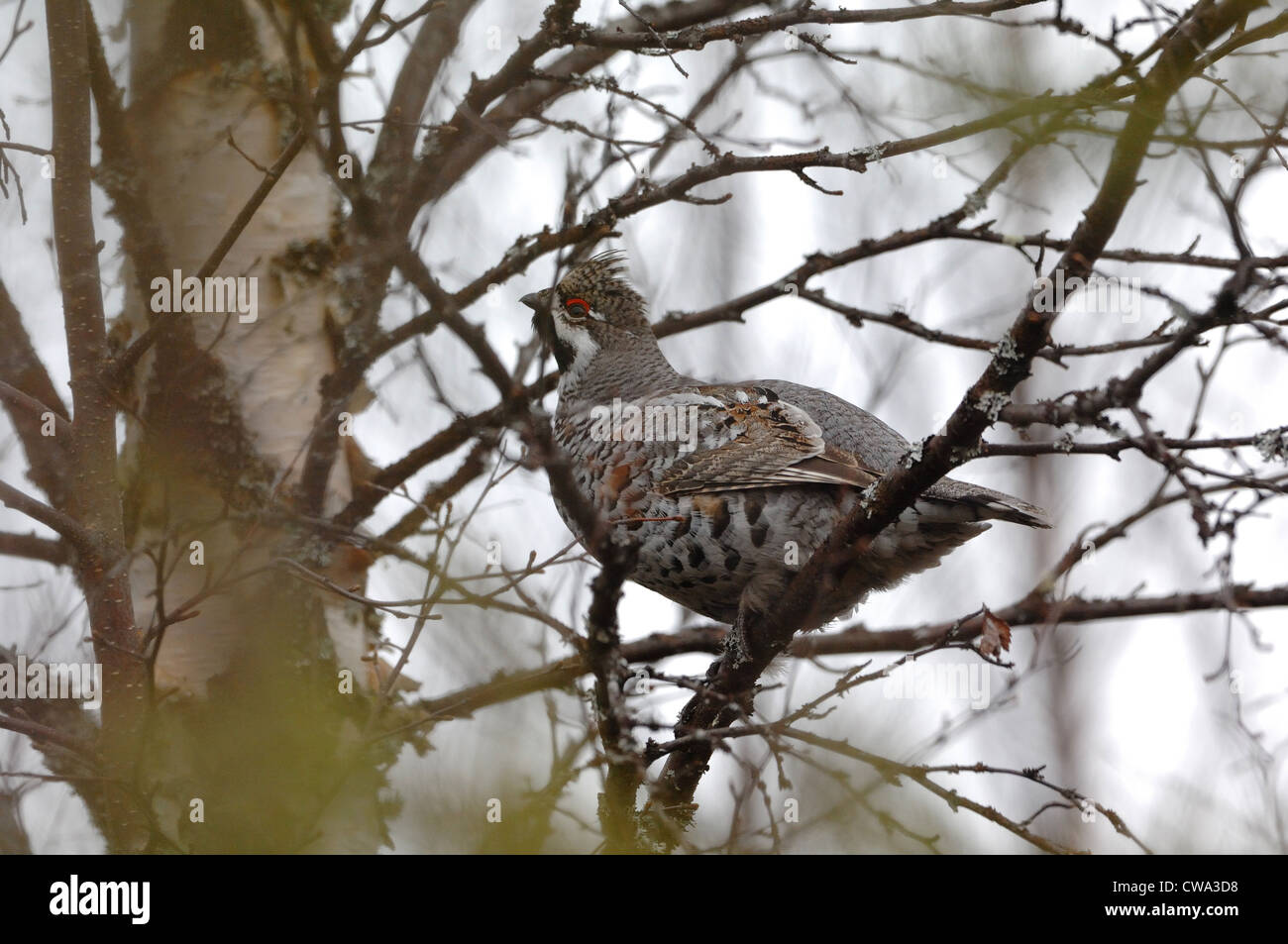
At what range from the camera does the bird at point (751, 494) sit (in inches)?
209

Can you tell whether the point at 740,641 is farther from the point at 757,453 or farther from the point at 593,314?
the point at 593,314

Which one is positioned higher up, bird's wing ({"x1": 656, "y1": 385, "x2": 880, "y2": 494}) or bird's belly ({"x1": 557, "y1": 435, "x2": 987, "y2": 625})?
bird's wing ({"x1": 656, "y1": 385, "x2": 880, "y2": 494})

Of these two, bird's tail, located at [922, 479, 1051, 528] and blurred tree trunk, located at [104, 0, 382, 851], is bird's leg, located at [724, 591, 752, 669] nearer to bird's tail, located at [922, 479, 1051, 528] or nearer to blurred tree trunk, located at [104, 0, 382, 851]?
bird's tail, located at [922, 479, 1051, 528]

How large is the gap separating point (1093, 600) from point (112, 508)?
5031 millimetres

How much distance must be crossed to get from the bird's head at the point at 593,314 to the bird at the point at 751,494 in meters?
0.76

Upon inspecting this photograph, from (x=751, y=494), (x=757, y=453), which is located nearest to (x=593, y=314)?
(x=757, y=453)

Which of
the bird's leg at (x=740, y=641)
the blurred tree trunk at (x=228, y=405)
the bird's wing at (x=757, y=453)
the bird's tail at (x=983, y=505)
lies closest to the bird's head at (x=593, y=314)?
the bird's wing at (x=757, y=453)

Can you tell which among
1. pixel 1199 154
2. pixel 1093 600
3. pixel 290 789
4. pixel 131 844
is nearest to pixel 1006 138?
pixel 1199 154

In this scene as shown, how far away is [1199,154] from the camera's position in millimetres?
2688

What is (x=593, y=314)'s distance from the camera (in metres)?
7.30

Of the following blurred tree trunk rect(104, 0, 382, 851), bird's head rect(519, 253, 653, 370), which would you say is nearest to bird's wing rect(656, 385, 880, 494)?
bird's head rect(519, 253, 653, 370)

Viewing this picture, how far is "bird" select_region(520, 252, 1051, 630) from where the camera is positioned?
531cm

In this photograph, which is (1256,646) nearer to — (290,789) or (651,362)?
(290,789)

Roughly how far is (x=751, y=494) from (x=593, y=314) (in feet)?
7.05
